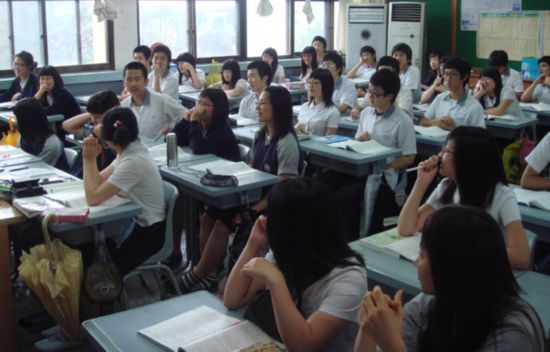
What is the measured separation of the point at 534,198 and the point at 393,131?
140 cm

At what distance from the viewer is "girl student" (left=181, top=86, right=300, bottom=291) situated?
3420 millimetres

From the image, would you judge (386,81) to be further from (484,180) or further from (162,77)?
(162,77)

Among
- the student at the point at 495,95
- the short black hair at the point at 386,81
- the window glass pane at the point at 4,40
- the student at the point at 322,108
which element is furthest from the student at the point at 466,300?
the window glass pane at the point at 4,40

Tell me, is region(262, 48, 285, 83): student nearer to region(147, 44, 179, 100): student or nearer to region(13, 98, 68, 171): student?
region(147, 44, 179, 100): student

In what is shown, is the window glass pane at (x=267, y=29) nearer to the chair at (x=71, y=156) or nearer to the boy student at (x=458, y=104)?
the boy student at (x=458, y=104)

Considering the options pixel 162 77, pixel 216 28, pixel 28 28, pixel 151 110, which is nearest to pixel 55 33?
pixel 28 28

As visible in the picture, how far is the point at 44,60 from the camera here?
6812 mm

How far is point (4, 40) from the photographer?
6.54 meters

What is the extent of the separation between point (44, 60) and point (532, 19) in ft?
18.9

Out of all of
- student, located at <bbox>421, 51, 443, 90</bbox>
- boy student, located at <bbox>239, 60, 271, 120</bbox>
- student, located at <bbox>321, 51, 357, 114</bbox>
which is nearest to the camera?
boy student, located at <bbox>239, 60, 271, 120</bbox>

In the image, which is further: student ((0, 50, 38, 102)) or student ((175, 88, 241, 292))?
student ((0, 50, 38, 102))

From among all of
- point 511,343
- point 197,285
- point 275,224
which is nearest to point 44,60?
point 197,285

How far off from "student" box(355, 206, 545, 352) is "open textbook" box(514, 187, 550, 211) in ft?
4.30

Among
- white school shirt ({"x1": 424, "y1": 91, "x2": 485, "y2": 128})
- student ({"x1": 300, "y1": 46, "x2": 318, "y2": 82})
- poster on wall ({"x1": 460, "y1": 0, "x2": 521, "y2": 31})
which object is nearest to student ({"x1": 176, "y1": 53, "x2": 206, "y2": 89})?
student ({"x1": 300, "y1": 46, "x2": 318, "y2": 82})
